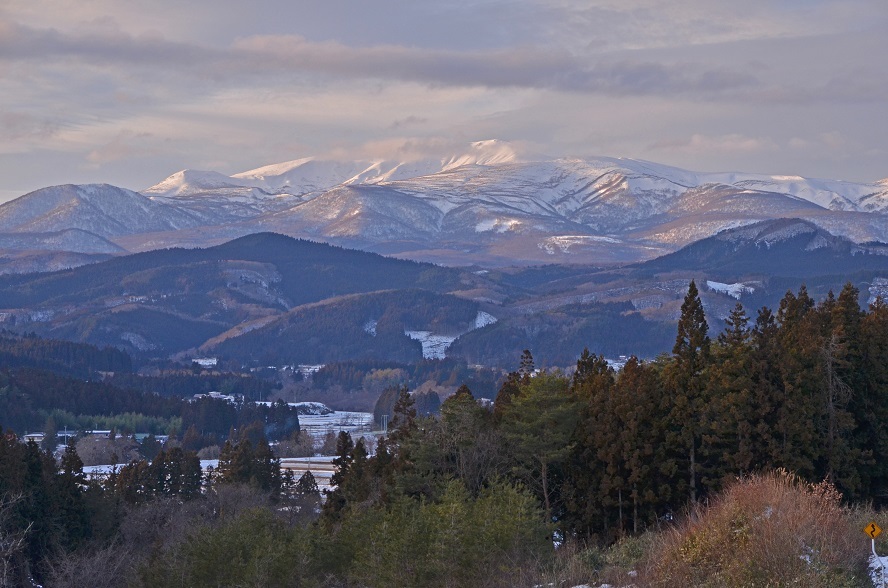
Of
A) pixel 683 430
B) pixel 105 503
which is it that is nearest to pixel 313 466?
pixel 105 503

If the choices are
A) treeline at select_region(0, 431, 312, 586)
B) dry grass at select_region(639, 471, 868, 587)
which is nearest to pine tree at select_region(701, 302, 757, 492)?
dry grass at select_region(639, 471, 868, 587)

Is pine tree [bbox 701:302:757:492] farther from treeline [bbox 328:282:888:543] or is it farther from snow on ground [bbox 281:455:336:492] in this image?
snow on ground [bbox 281:455:336:492]

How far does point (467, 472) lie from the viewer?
6322cm

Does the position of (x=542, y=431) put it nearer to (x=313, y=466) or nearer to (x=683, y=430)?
(x=683, y=430)

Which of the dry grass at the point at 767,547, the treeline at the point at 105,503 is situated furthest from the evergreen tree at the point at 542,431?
the dry grass at the point at 767,547

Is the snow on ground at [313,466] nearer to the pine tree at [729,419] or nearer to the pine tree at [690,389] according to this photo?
the pine tree at [690,389]

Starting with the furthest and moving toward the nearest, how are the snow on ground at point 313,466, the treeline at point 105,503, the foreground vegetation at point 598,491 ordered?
the snow on ground at point 313,466 → the treeline at point 105,503 → the foreground vegetation at point 598,491

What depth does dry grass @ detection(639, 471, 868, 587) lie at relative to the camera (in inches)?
1177

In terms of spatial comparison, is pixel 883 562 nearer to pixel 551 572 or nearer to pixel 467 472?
pixel 551 572

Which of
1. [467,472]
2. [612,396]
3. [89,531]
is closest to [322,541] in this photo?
[467,472]

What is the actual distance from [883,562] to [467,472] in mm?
33070

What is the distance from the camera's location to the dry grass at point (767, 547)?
2991 centimetres

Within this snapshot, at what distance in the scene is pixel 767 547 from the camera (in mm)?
30500

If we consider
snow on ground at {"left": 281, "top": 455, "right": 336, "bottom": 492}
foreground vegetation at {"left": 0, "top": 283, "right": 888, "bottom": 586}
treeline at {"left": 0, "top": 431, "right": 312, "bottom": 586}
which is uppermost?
foreground vegetation at {"left": 0, "top": 283, "right": 888, "bottom": 586}
